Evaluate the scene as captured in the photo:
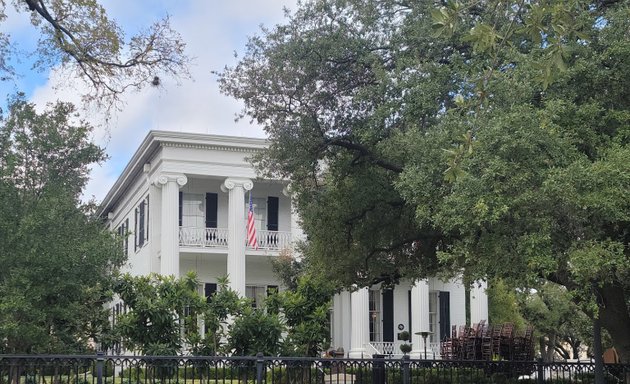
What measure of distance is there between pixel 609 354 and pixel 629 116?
63.1 feet

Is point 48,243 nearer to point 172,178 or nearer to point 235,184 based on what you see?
point 172,178

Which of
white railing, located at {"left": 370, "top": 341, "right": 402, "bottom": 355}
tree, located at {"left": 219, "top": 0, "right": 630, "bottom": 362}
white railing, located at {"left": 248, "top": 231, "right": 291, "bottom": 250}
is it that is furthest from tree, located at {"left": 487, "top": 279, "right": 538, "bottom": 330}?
tree, located at {"left": 219, "top": 0, "right": 630, "bottom": 362}

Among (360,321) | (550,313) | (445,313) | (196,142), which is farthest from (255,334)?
(550,313)

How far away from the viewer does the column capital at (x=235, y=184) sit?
33.9 metres

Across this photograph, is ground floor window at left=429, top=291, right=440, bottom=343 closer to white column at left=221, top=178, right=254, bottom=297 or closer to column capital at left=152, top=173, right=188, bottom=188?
white column at left=221, top=178, right=254, bottom=297

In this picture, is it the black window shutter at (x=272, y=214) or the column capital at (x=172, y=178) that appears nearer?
the column capital at (x=172, y=178)

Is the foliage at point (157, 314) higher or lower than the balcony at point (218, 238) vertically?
lower

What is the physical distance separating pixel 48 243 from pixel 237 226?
54.1 feet

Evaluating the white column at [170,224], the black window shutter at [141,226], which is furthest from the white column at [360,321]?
the black window shutter at [141,226]

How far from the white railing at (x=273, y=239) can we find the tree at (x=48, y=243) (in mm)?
14628

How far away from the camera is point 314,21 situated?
55.8 feet

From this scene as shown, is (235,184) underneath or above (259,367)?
above

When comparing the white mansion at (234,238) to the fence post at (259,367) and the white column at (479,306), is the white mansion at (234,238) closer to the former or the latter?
the white column at (479,306)

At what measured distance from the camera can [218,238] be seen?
114 feet
